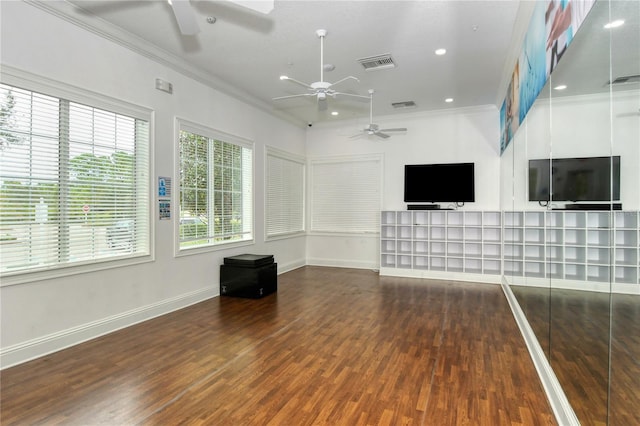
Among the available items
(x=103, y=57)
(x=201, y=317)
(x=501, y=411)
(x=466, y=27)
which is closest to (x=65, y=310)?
(x=201, y=317)

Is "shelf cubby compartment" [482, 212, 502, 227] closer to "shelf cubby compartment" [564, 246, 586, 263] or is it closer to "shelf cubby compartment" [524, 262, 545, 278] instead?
"shelf cubby compartment" [524, 262, 545, 278]

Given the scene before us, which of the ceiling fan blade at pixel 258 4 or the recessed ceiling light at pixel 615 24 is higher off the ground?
the ceiling fan blade at pixel 258 4

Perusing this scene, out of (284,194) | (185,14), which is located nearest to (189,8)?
(185,14)

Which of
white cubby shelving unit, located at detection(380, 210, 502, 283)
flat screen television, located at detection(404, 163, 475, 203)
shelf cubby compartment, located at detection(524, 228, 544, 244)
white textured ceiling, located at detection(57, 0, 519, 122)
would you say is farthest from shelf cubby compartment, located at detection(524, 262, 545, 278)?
flat screen television, located at detection(404, 163, 475, 203)

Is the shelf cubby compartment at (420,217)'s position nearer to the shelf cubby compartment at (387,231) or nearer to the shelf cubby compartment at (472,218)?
the shelf cubby compartment at (387,231)

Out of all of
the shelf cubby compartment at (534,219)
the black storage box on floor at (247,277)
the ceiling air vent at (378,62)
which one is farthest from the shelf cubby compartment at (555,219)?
the black storage box on floor at (247,277)

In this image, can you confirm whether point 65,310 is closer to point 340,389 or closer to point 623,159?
point 340,389

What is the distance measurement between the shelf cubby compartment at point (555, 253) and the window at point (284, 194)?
16.5ft

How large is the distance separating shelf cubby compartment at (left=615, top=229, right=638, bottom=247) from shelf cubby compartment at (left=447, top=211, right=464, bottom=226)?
5.54 m

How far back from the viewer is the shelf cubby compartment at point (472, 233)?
6.71 meters

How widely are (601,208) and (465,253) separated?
533 cm

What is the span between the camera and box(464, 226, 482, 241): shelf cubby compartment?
6.71m

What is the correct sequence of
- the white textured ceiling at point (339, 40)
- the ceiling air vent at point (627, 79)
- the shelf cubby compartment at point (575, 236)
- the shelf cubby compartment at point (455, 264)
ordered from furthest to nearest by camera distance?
1. the shelf cubby compartment at point (455, 264)
2. the white textured ceiling at point (339, 40)
3. the shelf cubby compartment at point (575, 236)
4. the ceiling air vent at point (627, 79)

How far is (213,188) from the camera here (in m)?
5.49
